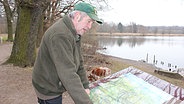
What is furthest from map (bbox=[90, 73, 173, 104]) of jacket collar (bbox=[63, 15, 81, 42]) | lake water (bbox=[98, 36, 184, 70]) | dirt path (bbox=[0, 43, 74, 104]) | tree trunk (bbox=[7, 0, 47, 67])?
lake water (bbox=[98, 36, 184, 70])

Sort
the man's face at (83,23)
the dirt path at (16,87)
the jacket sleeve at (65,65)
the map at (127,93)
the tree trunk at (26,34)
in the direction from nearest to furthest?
1. the jacket sleeve at (65,65)
2. the man's face at (83,23)
3. the map at (127,93)
4. the dirt path at (16,87)
5. the tree trunk at (26,34)

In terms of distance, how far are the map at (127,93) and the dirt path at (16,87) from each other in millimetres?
3094

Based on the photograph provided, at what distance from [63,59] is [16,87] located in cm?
509

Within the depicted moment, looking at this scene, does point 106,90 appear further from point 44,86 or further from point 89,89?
point 44,86

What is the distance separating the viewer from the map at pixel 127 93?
8.52 feet

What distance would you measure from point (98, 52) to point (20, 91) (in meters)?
9.61

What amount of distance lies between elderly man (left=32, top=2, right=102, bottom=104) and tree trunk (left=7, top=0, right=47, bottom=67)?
264 inches

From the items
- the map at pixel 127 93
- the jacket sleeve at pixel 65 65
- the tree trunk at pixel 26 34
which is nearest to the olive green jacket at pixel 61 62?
the jacket sleeve at pixel 65 65

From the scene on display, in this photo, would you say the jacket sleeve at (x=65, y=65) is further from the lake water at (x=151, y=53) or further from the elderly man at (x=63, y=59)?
the lake water at (x=151, y=53)

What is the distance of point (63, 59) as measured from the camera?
1.92 m

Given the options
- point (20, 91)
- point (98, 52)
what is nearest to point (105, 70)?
point (20, 91)

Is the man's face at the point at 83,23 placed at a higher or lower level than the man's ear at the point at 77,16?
lower

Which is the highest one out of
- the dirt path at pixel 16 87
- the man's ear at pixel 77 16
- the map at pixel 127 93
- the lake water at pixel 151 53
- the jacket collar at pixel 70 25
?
the man's ear at pixel 77 16

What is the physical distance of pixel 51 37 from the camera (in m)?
1.96
